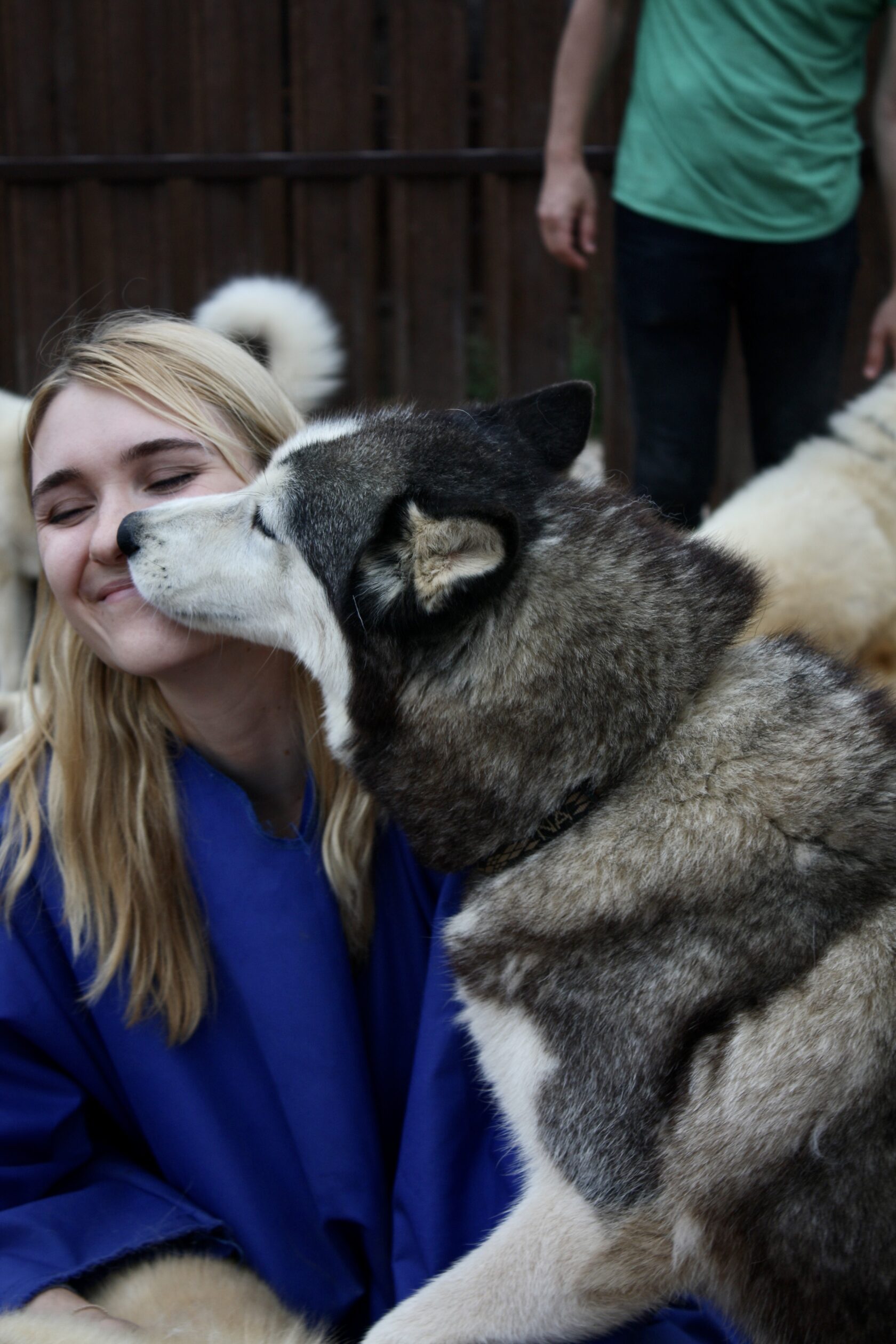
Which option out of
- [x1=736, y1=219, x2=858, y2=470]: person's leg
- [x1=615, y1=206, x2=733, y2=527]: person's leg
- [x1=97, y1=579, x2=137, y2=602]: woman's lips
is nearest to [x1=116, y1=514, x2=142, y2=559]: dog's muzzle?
[x1=97, y1=579, x2=137, y2=602]: woman's lips

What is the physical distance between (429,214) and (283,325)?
2.23m

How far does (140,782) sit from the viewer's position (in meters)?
2.12

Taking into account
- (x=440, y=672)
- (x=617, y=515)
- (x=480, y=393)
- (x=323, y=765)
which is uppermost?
(x=617, y=515)

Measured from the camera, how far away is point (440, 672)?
68.2 inches

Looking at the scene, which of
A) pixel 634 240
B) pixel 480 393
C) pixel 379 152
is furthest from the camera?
pixel 480 393

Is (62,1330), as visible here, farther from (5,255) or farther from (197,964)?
(5,255)

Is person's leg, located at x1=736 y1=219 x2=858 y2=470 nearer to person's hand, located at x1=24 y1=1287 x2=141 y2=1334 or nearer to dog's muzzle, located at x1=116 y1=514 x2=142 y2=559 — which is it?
dog's muzzle, located at x1=116 y1=514 x2=142 y2=559

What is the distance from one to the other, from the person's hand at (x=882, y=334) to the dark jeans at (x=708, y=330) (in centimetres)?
10

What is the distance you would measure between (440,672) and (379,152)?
15.1ft

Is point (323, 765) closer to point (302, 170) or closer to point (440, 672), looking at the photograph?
point (440, 672)

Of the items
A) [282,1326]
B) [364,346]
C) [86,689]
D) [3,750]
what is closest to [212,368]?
[86,689]

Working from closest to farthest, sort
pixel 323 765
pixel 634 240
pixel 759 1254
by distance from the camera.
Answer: pixel 759 1254 < pixel 323 765 < pixel 634 240

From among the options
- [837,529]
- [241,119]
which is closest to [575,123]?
[837,529]

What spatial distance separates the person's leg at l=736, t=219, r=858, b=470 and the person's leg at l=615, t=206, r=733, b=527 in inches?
3.7
